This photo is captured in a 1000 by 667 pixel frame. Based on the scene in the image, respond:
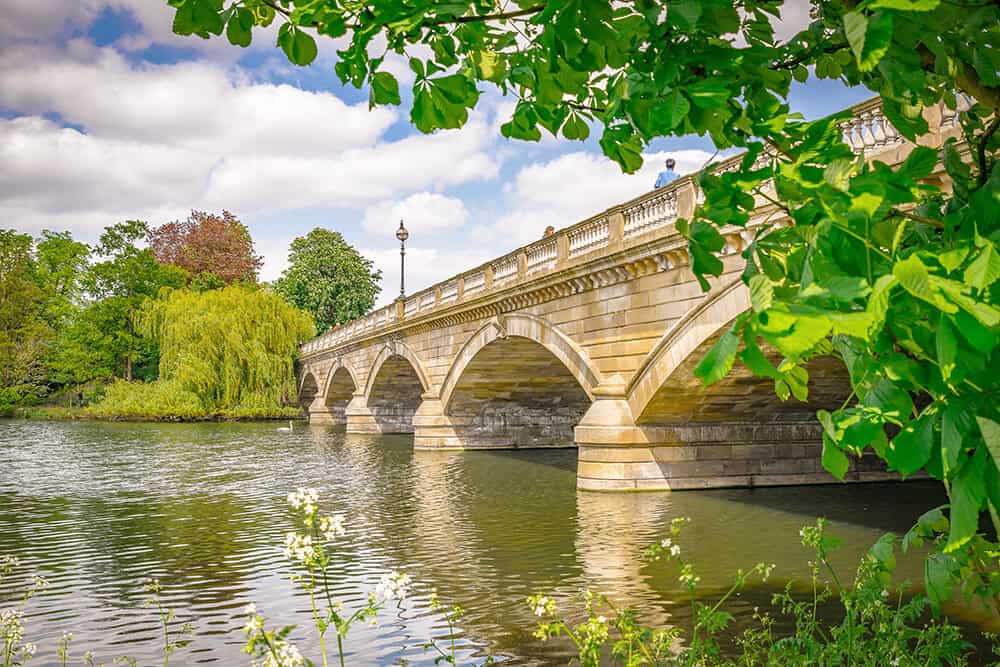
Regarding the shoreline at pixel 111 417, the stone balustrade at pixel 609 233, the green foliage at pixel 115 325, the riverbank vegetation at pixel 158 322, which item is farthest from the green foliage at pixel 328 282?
the stone balustrade at pixel 609 233

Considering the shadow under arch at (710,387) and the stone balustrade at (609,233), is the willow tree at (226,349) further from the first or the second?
the shadow under arch at (710,387)

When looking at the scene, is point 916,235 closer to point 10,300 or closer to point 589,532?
point 589,532

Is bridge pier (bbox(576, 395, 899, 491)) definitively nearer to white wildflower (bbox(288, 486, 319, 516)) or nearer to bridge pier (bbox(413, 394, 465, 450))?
bridge pier (bbox(413, 394, 465, 450))

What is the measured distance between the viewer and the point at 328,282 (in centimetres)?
6731

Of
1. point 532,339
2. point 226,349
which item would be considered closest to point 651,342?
point 532,339

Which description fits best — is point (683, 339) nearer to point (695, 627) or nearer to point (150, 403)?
point (695, 627)

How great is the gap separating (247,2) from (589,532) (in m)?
9.23

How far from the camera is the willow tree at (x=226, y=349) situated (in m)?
38.8

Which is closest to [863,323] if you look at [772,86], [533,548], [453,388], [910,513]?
[772,86]

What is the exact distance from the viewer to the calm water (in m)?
6.85

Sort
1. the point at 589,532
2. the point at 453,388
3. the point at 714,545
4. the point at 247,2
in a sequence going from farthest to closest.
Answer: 1. the point at 453,388
2. the point at 589,532
3. the point at 714,545
4. the point at 247,2

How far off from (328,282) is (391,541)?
191 feet

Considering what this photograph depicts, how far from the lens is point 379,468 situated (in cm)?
2019

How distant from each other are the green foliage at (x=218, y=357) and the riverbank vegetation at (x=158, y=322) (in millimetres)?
56
